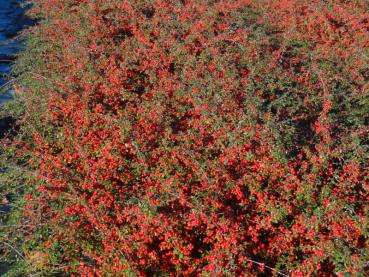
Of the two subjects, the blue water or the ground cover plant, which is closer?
the ground cover plant

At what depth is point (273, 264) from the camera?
17.4 feet

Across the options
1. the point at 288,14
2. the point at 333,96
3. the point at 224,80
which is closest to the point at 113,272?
the point at 224,80

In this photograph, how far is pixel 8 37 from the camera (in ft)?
41.7

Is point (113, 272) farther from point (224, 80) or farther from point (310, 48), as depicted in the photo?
point (310, 48)

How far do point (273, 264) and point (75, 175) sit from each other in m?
3.13

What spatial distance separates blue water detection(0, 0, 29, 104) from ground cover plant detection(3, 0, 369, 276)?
0.65 m

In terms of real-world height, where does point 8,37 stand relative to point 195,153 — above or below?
below

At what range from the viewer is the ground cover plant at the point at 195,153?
16.6 feet

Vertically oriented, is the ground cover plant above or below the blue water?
above

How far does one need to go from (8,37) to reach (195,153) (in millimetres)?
9455

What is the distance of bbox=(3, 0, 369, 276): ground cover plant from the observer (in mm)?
5070

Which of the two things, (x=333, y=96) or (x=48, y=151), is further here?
(x=333, y=96)

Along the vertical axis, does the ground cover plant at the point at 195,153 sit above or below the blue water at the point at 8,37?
above

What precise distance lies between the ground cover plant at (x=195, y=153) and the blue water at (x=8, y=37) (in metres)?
0.65
